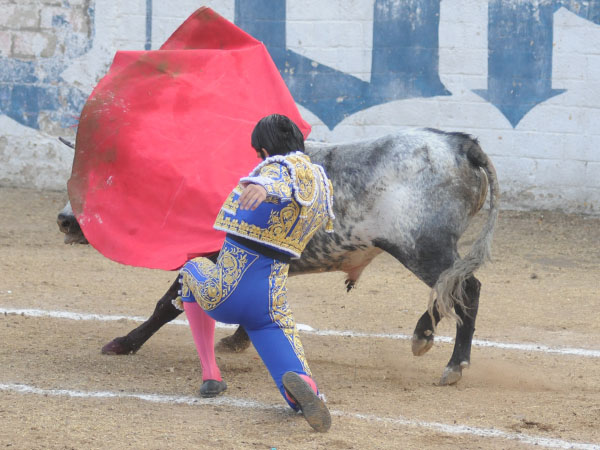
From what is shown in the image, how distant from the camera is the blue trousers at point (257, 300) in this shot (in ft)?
12.5

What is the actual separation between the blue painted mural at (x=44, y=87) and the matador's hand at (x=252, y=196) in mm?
6981

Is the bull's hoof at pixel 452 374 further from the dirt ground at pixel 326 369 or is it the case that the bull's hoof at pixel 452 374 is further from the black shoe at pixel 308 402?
the black shoe at pixel 308 402

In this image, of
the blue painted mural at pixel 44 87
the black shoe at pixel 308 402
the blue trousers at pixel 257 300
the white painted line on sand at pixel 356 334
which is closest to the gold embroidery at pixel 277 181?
the blue trousers at pixel 257 300

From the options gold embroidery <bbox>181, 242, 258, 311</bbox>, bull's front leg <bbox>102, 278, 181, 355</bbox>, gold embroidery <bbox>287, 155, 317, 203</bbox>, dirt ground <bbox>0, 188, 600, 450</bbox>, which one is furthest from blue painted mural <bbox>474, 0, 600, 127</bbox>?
gold embroidery <bbox>181, 242, 258, 311</bbox>

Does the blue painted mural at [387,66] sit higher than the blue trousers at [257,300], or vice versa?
the blue painted mural at [387,66]

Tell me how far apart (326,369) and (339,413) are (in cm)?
90

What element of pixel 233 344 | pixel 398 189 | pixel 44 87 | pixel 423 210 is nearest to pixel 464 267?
pixel 423 210

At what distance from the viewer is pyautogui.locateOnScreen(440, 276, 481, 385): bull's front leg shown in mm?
4668

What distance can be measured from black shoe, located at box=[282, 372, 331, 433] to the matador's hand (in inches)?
28.6

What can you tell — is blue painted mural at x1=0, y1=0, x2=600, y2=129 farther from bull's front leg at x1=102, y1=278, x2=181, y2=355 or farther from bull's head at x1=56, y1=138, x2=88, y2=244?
bull's front leg at x1=102, y1=278, x2=181, y2=355

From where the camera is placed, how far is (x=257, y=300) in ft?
12.4

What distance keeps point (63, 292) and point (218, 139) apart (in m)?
2.27

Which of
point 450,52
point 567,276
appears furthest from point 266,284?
point 450,52

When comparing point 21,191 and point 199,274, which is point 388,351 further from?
point 21,191
